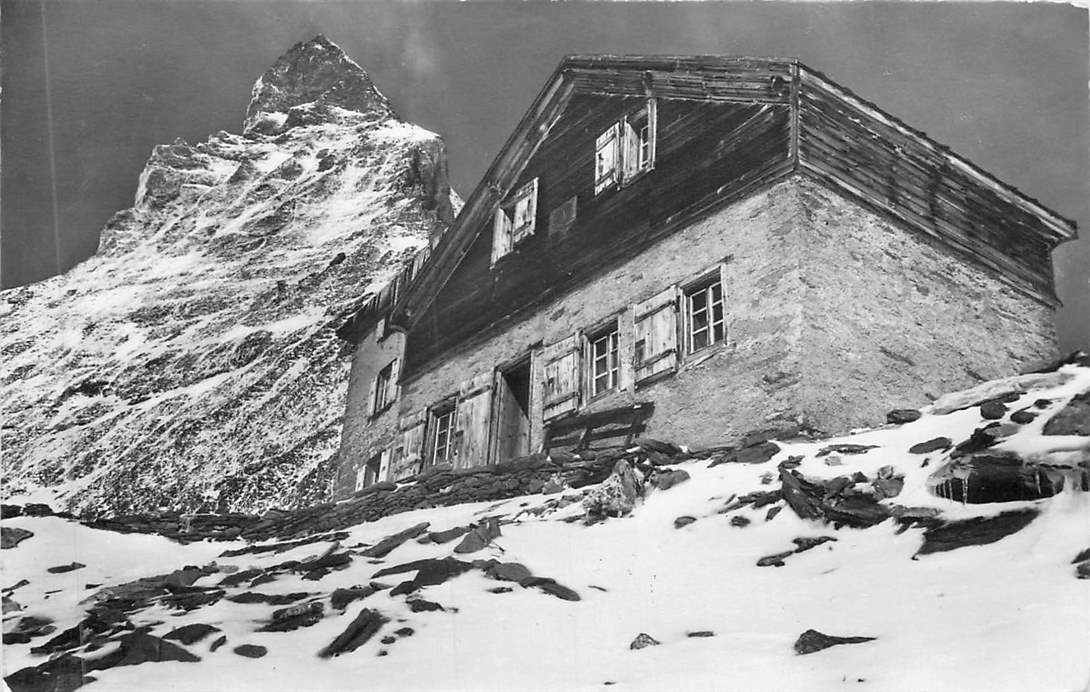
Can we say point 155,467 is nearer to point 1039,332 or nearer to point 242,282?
point 242,282

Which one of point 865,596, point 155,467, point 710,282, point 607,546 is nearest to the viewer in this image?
point 865,596

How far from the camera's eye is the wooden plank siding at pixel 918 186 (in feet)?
44.7

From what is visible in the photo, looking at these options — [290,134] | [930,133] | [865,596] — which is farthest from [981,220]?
[290,134]

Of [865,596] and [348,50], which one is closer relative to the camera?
[865,596]

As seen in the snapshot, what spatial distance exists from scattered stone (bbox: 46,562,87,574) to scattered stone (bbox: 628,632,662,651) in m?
5.58

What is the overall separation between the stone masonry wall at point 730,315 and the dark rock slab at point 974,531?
3.63 metres

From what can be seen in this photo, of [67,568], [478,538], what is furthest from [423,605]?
[67,568]

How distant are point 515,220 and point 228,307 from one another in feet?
18.2

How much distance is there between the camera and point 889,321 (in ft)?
43.1

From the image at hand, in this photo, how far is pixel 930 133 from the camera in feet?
45.4

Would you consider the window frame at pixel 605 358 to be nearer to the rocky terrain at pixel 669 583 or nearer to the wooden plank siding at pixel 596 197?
the wooden plank siding at pixel 596 197

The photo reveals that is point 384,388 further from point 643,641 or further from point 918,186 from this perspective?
point 643,641

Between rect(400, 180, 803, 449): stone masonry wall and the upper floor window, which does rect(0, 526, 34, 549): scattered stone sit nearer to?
rect(400, 180, 803, 449): stone masonry wall

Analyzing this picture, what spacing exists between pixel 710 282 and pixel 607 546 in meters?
4.70
